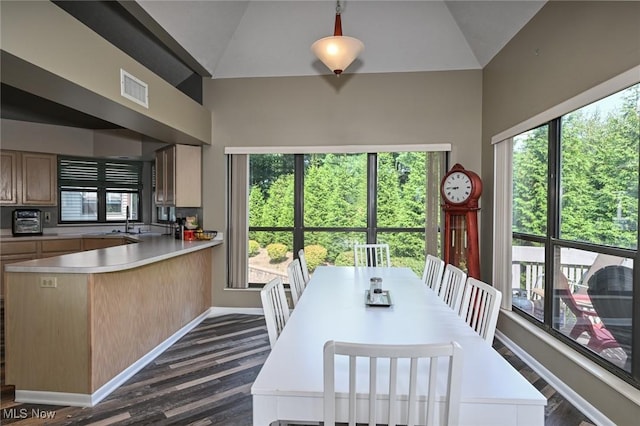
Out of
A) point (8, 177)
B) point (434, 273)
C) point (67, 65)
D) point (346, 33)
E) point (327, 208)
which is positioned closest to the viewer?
point (67, 65)

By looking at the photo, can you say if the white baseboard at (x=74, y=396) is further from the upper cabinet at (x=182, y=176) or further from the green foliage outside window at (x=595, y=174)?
the green foliage outside window at (x=595, y=174)

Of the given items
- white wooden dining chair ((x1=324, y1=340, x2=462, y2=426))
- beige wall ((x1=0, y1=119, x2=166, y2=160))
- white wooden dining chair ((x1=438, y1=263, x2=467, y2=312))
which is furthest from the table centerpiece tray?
beige wall ((x1=0, y1=119, x2=166, y2=160))

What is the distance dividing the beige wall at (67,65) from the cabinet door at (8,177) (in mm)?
3237

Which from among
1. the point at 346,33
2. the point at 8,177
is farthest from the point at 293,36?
the point at 8,177

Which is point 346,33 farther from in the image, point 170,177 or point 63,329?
point 63,329

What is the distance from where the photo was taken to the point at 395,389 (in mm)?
1084

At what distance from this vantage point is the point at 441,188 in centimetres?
395

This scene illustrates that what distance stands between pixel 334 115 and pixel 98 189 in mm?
4312

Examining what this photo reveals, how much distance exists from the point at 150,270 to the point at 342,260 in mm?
2296

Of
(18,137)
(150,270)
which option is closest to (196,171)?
(150,270)

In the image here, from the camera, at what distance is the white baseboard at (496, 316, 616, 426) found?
2.23 m

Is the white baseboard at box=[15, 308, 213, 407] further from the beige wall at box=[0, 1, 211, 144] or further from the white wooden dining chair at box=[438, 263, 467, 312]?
the white wooden dining chair at box=[438, 263, 467, 312]

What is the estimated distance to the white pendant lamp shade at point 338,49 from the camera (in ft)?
8.81

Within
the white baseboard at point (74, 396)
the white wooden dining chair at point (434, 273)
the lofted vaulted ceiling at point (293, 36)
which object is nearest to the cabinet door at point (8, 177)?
the lofted vaulted ceiling at point (293, 36)
